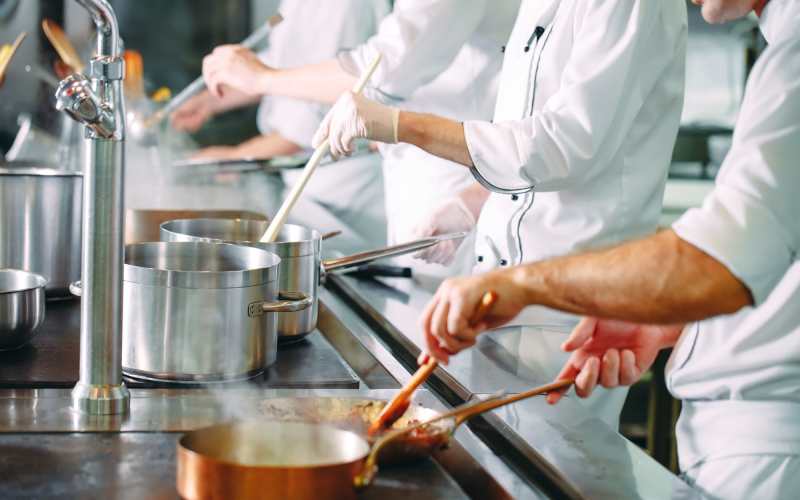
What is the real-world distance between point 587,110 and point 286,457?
0.94 metres

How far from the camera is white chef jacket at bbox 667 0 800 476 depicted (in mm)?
962

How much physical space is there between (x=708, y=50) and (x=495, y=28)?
1739 mm

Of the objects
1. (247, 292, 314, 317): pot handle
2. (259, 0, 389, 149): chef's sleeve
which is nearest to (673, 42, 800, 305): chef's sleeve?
(247, 292, 314, 317): pot handle

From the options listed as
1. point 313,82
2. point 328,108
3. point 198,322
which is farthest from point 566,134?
point 328,108

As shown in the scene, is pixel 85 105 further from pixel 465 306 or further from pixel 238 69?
pixel 238 69

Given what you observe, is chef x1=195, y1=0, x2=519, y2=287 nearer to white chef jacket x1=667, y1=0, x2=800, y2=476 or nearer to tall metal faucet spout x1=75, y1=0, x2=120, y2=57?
white chef jacket x1=667, y1=0, x2=800, y2=476

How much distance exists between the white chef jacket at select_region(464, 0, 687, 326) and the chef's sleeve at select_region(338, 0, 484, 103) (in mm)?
420

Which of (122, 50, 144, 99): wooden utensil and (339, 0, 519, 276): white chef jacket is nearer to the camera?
(339, 0, 519, 276): white chef jacket

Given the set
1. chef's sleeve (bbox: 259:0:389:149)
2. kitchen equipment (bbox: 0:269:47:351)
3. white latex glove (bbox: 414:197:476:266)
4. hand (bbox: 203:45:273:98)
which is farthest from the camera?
chef's sleeve (bbox: 259:0:389:149)

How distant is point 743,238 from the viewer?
3.12ft

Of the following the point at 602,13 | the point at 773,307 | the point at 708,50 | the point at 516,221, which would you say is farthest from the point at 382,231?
the point at 773,307

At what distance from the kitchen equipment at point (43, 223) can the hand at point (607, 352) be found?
0.94 m

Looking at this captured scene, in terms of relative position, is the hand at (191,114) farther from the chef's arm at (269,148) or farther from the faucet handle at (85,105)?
the faucet handle at (85,105)

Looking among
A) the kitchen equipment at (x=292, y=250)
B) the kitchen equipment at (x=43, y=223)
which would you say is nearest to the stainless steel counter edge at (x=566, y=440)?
the kitchen equipment at (x=292, y=250)
